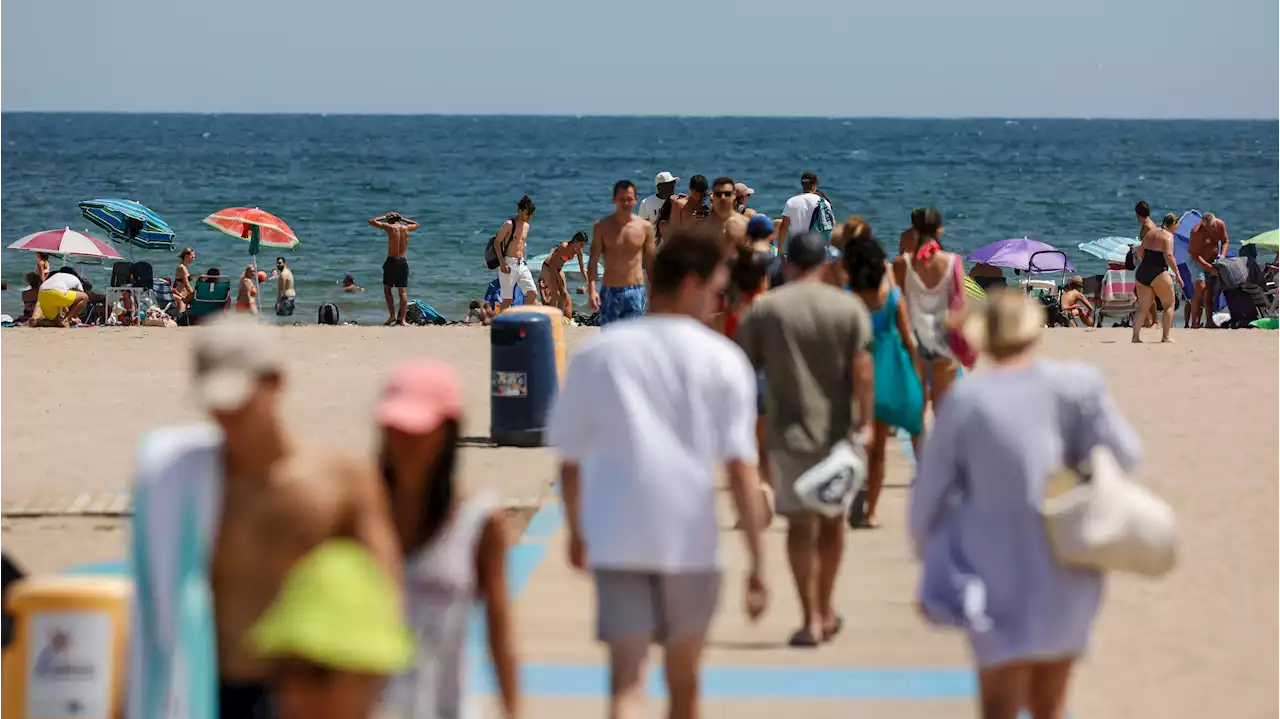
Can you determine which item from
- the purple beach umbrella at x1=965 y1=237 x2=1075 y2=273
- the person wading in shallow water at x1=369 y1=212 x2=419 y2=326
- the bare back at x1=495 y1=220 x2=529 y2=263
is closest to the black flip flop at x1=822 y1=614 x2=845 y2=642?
the bare back at x1=495 y1=220 x2=529 y2=263

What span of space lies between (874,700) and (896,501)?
3.61m

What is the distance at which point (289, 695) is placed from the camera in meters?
3.23

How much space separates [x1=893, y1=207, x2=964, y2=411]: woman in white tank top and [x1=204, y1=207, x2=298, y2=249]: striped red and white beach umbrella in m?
14.9

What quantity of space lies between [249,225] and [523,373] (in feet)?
44.1

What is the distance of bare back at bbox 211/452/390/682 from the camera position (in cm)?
360

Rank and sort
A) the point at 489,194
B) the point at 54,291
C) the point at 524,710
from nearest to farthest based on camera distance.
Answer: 1. the point at 524,710
2. the point at 54,291
3. the point at 489,194

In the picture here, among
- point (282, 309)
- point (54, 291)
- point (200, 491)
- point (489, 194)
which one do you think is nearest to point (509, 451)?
point (200, 491)

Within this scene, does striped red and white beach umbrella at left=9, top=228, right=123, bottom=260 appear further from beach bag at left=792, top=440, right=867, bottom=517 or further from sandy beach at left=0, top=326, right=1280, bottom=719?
beach bag at left=792, top=440, right=867, bottom=517

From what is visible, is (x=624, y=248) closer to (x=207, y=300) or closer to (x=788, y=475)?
(x=788, y=475)

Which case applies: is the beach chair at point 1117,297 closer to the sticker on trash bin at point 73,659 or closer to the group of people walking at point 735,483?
the group of people walking at point 735,483

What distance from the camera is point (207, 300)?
21.7 metres

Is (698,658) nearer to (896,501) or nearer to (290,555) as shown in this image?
(290,555)

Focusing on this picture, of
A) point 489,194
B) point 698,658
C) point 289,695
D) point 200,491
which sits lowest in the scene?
point 489,194

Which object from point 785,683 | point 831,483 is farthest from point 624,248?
point 785,683
